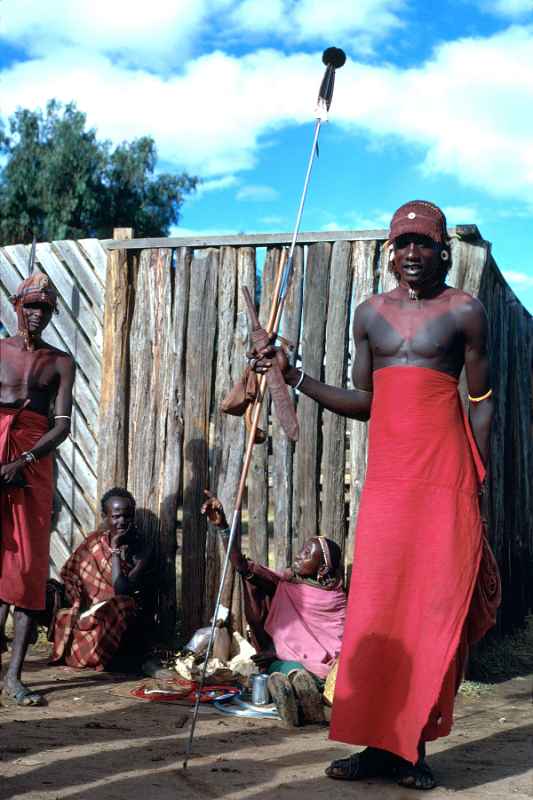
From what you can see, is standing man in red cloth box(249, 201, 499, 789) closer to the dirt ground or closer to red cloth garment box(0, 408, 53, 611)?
the dirt ground

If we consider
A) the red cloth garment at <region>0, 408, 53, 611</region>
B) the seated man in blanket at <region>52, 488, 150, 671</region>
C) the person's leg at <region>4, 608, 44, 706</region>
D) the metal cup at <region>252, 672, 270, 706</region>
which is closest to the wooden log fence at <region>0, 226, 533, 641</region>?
the seated man in blanket at <region>52, 488, 150, 671</region>

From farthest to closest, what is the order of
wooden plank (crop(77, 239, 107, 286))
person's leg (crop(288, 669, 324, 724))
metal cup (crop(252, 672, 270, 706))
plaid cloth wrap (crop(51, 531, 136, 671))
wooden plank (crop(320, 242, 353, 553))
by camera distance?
wooden plank (crop(77, 239, 107, 286)), wooden plank (crop(320, 242, 353, 553)), plaid cloth wrap (crop(51, 531, 136, 671)), metal cup (crop(252, 672, 270, 706)), person's leg (crop(288, 669, 324, 724))

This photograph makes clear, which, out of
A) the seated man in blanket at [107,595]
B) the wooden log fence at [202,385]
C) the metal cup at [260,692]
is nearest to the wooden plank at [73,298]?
the wooden log fence at [202,385]

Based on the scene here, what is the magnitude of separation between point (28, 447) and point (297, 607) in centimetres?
184

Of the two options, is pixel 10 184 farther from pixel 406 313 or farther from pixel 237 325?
pixel 406 313

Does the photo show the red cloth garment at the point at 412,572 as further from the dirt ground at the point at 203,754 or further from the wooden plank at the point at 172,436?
the wooden plank at the point at 172,436

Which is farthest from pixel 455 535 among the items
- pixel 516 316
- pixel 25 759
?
pixel 516 316

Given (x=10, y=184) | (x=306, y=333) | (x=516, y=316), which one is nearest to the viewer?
(x=306, y=333)

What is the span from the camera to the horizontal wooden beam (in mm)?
6137

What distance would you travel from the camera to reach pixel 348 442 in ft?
21.3

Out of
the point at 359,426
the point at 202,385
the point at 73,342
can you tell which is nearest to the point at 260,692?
the point at 359,426

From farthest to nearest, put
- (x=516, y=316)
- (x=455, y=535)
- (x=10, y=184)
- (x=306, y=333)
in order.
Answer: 1. (x=10, y=184)
2. (x=516, y=316)
3. (x=306, y=333)
4. (x=455, y=535)

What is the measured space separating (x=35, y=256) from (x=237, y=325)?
1.78 metres

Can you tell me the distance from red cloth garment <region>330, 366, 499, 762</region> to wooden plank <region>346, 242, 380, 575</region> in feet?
7.29
